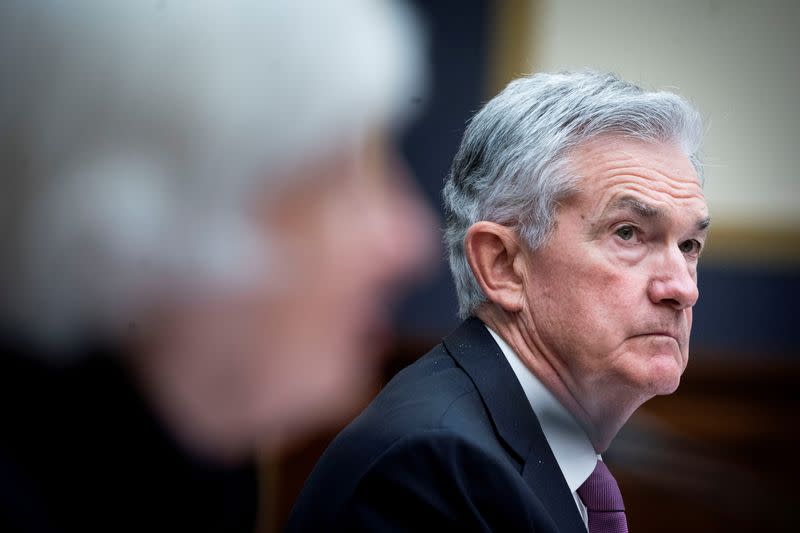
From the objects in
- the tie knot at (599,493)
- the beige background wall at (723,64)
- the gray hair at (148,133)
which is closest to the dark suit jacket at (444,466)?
the tie knot at (599,493)

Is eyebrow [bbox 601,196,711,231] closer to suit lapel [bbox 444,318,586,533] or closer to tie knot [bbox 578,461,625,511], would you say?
suit lapel [bbox 444,318,586,533]

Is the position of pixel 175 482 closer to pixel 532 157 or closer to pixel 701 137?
pixel 532 157

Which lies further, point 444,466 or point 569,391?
point 569,391

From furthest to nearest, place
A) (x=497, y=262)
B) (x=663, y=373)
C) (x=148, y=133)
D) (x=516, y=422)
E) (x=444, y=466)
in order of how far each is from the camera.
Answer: (x=497, y=262)
(x=663, y=373)
(x=516, y=422)
(x=444, y=466)
(x=148, y=133)

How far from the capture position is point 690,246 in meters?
2.12

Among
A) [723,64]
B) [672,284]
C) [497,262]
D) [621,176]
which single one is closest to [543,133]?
[621,176]

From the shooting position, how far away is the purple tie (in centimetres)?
193

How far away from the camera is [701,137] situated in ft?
7.17

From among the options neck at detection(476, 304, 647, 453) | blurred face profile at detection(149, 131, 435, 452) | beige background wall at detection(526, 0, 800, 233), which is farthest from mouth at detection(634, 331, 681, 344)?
beige background wall at detection(526, 0, 800, 233)

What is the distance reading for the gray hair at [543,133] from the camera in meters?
1.99

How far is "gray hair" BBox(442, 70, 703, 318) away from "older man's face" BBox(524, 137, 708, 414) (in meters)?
0.04

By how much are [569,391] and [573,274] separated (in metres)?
0.23

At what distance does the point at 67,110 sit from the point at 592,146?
3.49 ft

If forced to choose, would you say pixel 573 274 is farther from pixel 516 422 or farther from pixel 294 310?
pixel 294 310
